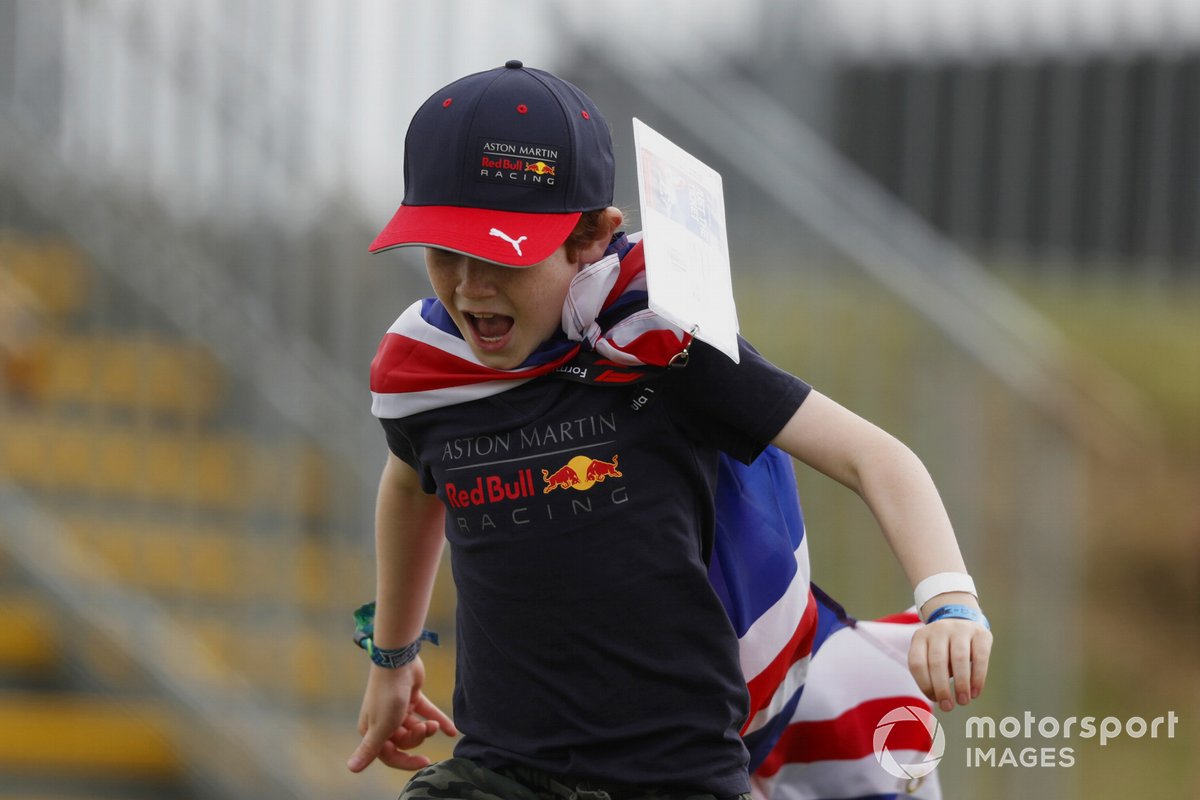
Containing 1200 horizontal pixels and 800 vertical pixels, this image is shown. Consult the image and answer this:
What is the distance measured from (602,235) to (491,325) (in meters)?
0.21

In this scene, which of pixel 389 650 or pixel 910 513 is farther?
pixel 389 650

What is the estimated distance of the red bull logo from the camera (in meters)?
2.38

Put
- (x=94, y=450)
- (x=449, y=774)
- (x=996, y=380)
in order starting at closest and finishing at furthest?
(x=449, y=774) → (x=996, y=380) → (x=94, y=450)

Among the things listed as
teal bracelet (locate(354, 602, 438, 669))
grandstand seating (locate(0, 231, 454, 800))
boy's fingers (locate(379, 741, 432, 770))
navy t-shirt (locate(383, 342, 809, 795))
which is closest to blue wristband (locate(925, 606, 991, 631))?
navy t-shirt (locate(383, 342, 809, 795))

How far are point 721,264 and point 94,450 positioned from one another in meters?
3.98

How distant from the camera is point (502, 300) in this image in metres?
2.38

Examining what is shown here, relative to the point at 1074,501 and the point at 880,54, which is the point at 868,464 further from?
the point at 880,54

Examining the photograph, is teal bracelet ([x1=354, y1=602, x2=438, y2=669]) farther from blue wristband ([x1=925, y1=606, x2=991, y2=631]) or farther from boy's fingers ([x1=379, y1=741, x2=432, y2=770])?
blue wristband ([x1=925, y1=606, x2=991, y2=631])

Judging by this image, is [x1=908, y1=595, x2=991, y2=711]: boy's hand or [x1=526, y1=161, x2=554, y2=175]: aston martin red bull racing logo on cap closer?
[x1=908, y1=595, x2=991, y2=711]: boy's hand

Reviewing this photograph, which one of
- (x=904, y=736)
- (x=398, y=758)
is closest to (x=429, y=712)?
(x=398, y=758)

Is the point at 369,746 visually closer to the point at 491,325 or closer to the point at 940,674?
the point at 491,325

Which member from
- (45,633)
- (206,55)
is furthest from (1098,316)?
(45,633)

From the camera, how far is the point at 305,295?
5539 millimetres

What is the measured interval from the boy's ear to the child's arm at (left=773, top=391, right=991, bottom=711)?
0.38 m
